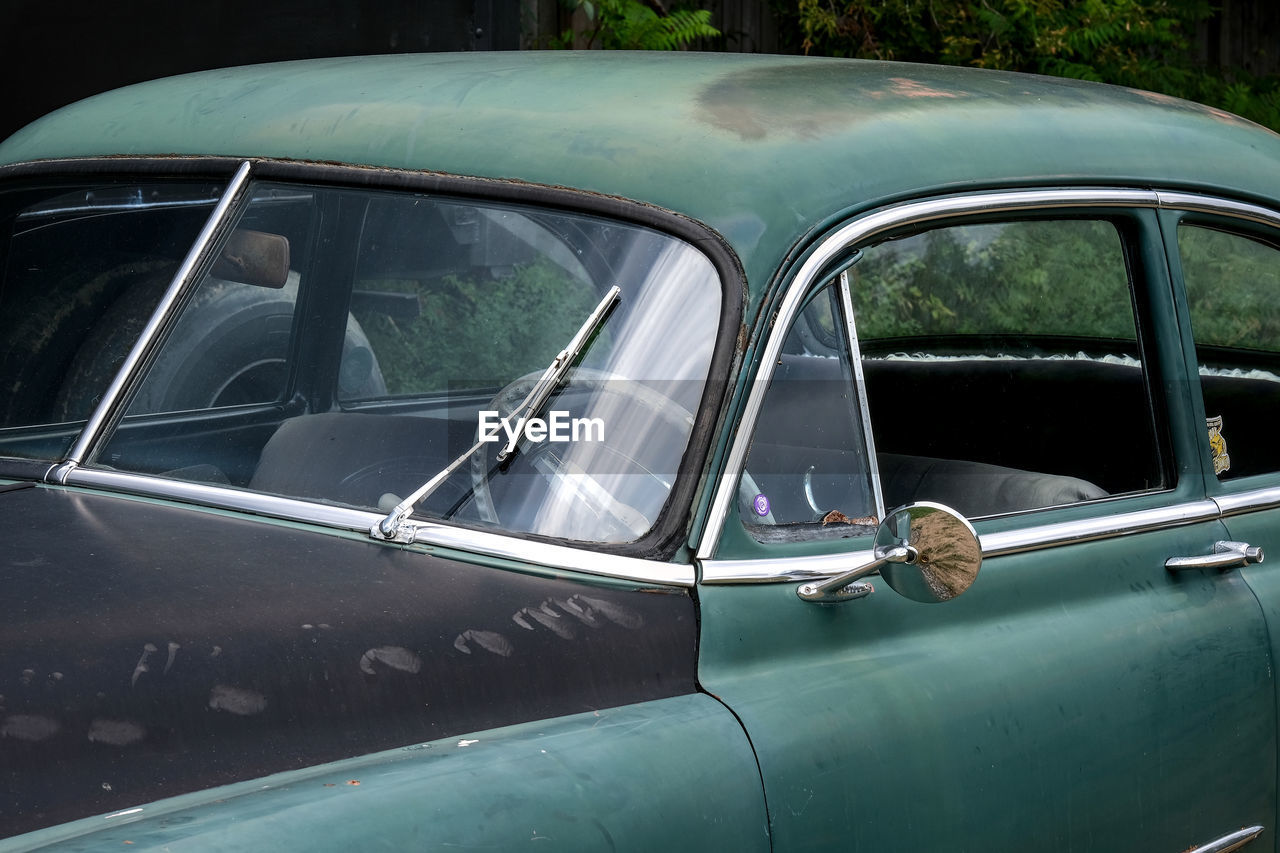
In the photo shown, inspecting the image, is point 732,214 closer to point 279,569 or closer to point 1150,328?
point 279,569

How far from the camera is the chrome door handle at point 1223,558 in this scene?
2389 millimetres

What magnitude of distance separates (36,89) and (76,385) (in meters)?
3.43

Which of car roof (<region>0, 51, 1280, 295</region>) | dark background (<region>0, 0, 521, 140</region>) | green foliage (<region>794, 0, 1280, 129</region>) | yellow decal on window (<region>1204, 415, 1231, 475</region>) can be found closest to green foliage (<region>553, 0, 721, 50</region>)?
dark background (<region>0, 0, 521, 140</region>)

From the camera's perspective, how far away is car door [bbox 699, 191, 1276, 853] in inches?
74.5

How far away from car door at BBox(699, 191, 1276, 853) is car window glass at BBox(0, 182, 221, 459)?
1004 millimetres

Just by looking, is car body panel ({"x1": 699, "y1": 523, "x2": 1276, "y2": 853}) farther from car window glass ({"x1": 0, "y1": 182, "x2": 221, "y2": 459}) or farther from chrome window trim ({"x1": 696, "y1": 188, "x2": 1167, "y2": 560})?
car window glass ({"x1": 0, "y1": 182, "x2": 221, "y2": 459})

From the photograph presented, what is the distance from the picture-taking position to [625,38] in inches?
246

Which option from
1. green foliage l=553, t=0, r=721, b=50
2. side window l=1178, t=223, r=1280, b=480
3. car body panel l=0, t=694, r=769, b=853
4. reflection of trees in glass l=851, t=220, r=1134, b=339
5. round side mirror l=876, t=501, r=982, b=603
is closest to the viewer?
car body panel l=0, t=694, r=769, b=853

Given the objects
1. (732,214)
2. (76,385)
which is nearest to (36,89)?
(76,385)

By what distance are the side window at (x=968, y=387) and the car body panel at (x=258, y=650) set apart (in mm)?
340

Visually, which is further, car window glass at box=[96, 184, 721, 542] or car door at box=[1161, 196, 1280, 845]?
car door at box=[1161, 196, 1280, 845]

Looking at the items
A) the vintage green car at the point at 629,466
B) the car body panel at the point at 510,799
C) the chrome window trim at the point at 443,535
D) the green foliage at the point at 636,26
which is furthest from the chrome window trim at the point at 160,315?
the green foliage at the point at 636,26

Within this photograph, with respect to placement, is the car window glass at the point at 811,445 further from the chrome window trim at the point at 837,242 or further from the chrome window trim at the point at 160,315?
the chrome window trim at the point at 160,315

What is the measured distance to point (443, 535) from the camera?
74.2 inches
